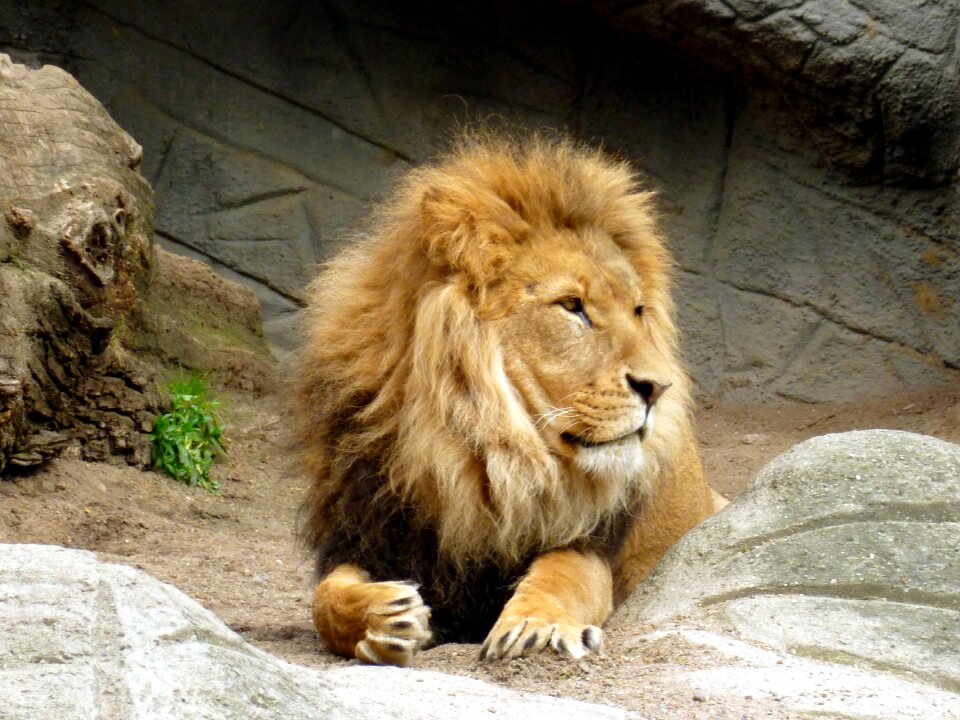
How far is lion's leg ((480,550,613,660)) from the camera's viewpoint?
3146 millimetres

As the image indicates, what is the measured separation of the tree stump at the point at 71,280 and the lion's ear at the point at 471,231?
6.34ft

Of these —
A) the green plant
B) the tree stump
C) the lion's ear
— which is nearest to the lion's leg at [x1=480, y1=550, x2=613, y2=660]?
the lion's ear

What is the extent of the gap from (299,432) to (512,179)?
36.7 inches

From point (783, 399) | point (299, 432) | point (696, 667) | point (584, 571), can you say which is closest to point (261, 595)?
point (299, 432)

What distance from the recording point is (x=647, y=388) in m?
3.50

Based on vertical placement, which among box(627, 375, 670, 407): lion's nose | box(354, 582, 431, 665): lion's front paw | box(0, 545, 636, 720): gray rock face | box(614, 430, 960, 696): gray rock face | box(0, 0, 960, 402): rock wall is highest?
box(0, 0, 960, 402): rock wall

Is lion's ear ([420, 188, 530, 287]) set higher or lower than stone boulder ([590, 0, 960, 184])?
lower

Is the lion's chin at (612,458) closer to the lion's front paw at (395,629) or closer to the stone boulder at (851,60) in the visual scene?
the lion's front paw at (395,629)

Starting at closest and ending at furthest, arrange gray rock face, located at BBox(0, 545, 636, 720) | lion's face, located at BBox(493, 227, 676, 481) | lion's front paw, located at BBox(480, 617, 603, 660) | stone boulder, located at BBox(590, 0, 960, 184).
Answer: gray rock face, located at BBox(0, 545, 636, 720)
lion's front paw, located at BBox(480, 617, 603, 660)
lion's face, located at BBox(493, 227, 676, 481)
stone boulder, located at BBox(590, 0, 960, 184)

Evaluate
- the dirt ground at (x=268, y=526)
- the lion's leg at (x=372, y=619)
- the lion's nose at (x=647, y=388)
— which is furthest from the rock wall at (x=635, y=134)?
the lion's leg at (x=372, y=619)

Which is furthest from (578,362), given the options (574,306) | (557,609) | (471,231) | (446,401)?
(557,609)

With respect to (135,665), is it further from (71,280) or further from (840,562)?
(71,280)

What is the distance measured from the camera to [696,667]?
296cm

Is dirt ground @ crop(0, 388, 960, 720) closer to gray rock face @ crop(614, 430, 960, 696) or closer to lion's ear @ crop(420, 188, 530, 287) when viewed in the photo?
gray rock face @ crop(614, 430, 960, 696)
